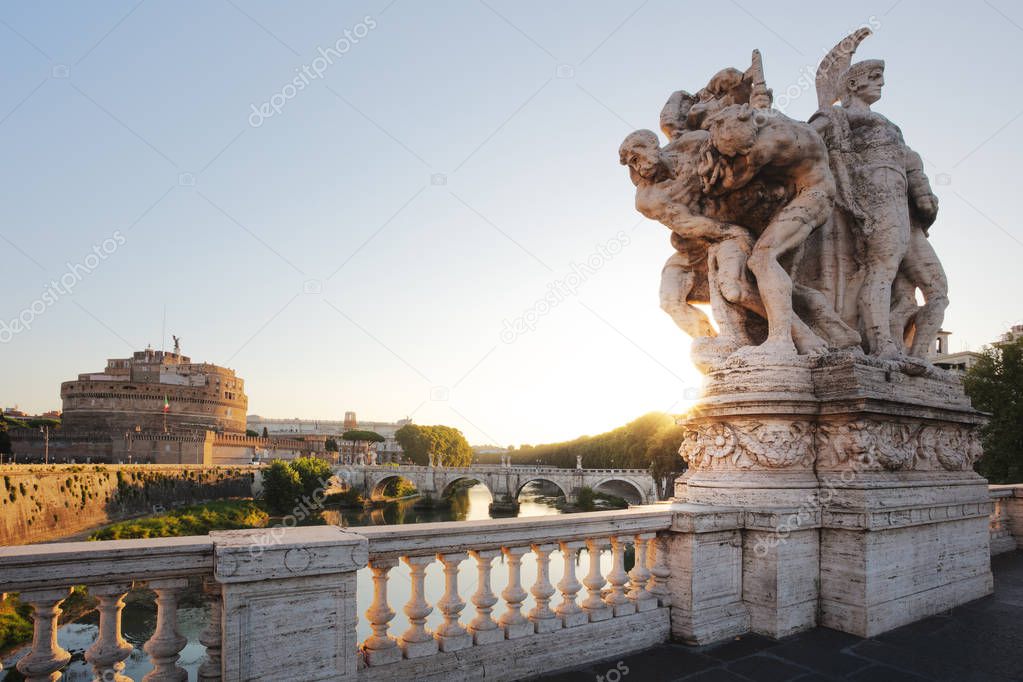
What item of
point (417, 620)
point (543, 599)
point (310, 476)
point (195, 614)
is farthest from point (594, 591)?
point (310, 476)

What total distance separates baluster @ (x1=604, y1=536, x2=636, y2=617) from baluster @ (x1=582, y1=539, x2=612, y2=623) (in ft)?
0.33

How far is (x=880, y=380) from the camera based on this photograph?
5.08 m

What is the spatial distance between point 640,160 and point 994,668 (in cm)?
430

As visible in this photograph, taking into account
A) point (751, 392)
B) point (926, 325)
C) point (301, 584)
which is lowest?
point (301, 584)

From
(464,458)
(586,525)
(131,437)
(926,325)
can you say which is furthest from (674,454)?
(464,458)

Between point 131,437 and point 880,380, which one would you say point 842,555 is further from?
point 131,437

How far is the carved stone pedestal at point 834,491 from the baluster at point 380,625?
2607mm

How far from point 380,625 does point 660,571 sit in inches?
78.0

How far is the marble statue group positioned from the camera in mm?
5301

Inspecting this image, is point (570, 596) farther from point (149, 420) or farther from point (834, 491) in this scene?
point (149, 420)

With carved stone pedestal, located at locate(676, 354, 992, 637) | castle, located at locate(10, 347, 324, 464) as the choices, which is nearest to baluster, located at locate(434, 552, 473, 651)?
carved stone pedestal, located at locate(676, 354, 992, 637)

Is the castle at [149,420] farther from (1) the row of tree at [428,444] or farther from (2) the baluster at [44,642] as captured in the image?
(2) the baluster at [44,642]

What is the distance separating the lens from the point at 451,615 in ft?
10.9

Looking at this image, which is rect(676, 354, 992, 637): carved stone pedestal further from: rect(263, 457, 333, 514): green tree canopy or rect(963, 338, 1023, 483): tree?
rect(263, 457, 333, 514): green tree canopy
